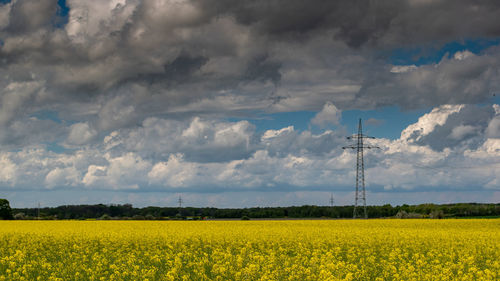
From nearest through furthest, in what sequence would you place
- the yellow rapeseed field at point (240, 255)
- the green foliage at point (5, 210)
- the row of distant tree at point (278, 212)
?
the yellow rapeseed field at point (240, 255) → the green foliage at point (5, 210) → the row of distant tree at point (278, 212)

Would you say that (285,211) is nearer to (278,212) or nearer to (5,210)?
(278,212)

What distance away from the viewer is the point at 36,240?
34.5 meters

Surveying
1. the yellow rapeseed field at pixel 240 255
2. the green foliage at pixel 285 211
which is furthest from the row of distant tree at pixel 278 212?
the yellow rapeseed field at pixel 240 255

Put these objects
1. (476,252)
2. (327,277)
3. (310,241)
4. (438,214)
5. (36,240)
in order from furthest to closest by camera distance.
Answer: (438,214) < (36,240) < (310,241) < (476,252) < (327,277)

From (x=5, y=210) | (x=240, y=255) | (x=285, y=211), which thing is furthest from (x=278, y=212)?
(x=240, y=255)

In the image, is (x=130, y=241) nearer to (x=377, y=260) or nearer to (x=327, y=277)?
(x=377, y=260)

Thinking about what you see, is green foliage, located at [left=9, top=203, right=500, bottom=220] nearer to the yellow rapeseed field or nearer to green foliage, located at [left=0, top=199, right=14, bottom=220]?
green foliage, located at [left=0, top=199, right=14, bottom=220]

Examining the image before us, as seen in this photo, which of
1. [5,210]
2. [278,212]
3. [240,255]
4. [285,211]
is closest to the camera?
[240,255]

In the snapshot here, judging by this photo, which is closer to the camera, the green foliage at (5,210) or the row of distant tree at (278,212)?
the green foliage at (5,210)

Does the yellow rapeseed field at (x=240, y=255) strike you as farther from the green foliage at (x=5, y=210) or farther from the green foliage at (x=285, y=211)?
the green foliage at (x=285, y=211)

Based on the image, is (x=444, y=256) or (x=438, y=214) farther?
(x=438, y=214)

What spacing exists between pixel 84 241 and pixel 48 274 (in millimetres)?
13889

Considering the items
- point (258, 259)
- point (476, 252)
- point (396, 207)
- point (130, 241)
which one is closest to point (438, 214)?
point (396, 207)

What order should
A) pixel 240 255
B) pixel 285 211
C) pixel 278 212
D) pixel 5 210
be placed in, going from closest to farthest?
pixel 240 255
pixel 5 210
pixel 278 212
pixel 285 211
